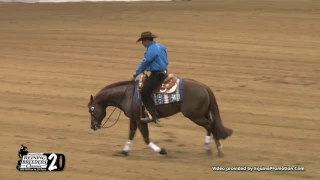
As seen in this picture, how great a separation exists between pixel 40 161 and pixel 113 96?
1.60 meters

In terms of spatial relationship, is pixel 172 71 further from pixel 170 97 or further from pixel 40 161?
pixel 40 161

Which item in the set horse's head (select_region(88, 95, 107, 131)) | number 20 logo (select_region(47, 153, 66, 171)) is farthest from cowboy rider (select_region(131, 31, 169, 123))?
number 20 logo (select_region(47, 153, 66, 171))

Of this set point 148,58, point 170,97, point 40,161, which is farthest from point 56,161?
point 148,58

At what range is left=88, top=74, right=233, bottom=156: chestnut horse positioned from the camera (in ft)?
39.9

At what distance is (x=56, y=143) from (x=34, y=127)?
1.38 m

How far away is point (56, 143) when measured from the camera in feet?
44.1

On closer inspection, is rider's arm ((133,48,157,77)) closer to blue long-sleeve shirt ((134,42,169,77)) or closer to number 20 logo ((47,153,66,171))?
blue long-sleeve shirt ((134,42,169,77))

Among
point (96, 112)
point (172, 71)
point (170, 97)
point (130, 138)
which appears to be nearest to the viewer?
point (170, 97)

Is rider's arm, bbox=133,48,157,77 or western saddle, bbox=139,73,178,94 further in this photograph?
western saddle, bbox=139,73,178,94

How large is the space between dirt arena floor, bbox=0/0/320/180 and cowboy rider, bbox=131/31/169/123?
0.96 metres

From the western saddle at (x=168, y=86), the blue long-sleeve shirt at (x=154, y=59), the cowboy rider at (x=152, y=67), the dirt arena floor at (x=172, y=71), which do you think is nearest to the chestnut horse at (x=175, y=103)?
the western saddle at (x=168, y=86)

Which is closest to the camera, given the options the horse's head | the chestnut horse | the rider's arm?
the rider's arm

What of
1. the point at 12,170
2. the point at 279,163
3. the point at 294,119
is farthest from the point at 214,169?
the point at 294,119

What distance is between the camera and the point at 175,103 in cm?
1223
